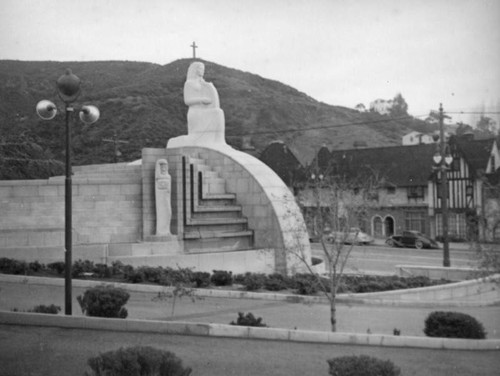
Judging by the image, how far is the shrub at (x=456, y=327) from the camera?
413 inches

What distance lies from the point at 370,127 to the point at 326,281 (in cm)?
8413

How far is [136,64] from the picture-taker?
87375 mm

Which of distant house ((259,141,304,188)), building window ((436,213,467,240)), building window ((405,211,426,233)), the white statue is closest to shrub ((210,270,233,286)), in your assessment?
the white statue

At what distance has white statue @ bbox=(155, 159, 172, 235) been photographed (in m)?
18.6

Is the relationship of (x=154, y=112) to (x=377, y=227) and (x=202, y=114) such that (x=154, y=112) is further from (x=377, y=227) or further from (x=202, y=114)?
(x=202, y=114)

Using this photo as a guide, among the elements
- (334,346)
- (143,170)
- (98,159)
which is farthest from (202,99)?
(98,159)

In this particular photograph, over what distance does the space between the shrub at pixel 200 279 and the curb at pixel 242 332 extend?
506cm

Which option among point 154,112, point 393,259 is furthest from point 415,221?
point 154,112

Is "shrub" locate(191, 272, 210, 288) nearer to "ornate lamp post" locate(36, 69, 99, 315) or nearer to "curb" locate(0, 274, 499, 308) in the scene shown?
"curb" locate(0, 274, 499, 308)

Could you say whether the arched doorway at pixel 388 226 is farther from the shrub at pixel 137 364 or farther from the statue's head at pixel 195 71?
the shrub at pixel 137 364

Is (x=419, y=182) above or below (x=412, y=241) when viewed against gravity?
above

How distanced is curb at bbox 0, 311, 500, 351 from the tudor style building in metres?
24.8

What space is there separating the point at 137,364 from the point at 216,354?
Answer: 2.33 m

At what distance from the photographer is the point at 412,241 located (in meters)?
37.0
